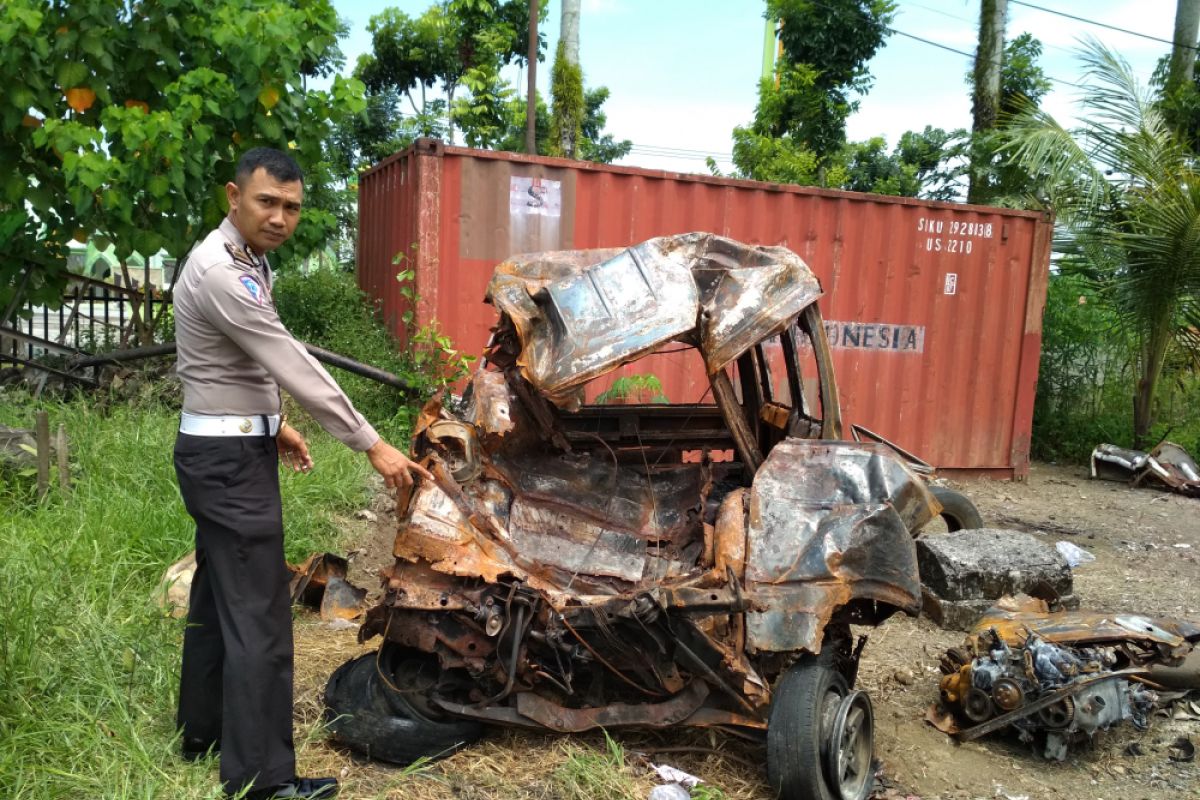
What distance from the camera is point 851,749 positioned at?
126 inches

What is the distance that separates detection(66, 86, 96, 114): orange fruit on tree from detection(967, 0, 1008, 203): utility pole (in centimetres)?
1118

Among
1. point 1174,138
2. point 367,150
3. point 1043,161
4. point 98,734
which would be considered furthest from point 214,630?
point 367,150

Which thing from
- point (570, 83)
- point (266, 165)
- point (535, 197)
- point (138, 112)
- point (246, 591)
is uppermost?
point (570, 83)

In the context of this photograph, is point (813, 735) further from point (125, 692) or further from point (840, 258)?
point (840, 258)

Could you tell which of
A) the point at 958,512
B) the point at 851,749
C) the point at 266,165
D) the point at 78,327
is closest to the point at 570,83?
the point at 78,327

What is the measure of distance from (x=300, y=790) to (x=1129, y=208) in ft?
34.2

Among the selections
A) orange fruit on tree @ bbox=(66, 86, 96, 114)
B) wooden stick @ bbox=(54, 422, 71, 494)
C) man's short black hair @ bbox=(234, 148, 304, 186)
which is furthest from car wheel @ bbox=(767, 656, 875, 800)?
orange fruit on tree @ bbox=(66, 86, 96, 114)

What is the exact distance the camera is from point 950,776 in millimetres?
3559

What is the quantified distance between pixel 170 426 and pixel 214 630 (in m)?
3.73

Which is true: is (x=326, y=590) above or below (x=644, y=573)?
below

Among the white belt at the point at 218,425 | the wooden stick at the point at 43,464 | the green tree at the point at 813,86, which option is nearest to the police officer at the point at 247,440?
the white belt at the point at 218,425

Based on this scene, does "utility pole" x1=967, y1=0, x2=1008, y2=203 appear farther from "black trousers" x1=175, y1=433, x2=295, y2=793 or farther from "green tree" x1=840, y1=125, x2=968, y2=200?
"black trousers" x1=175, y1=433, x2=295, y2=793

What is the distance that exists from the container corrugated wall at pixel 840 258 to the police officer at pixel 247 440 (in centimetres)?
437

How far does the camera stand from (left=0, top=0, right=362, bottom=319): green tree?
21.2 feet
